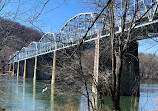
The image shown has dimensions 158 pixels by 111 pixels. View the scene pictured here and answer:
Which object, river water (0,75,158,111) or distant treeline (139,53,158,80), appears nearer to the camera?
distant treeline (139,53,158,80)

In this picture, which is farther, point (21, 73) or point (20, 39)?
point (21, 73)

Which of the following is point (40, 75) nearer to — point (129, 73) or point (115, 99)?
point (129, 73)

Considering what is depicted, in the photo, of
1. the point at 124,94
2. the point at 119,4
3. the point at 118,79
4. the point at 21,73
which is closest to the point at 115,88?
the point at 118,79

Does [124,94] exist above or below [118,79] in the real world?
below

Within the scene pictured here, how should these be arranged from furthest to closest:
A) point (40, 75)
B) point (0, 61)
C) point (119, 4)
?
point (40, 75) < point (0, 61) < point (119, 4)

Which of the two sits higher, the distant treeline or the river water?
the distant treeline

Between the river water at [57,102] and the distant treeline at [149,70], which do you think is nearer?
the distant treeline at [149,70]

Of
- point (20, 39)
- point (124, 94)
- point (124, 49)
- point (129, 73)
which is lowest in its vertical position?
point (124, 94)

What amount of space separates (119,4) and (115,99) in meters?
2.26

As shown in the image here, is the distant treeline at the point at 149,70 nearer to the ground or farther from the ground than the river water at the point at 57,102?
farther from the ground

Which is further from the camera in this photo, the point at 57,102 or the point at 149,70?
the point at 57,102

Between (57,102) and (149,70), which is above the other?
(149,70)

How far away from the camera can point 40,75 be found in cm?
5481

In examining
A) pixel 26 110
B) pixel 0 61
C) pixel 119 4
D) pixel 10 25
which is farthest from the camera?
pixel 26 110
